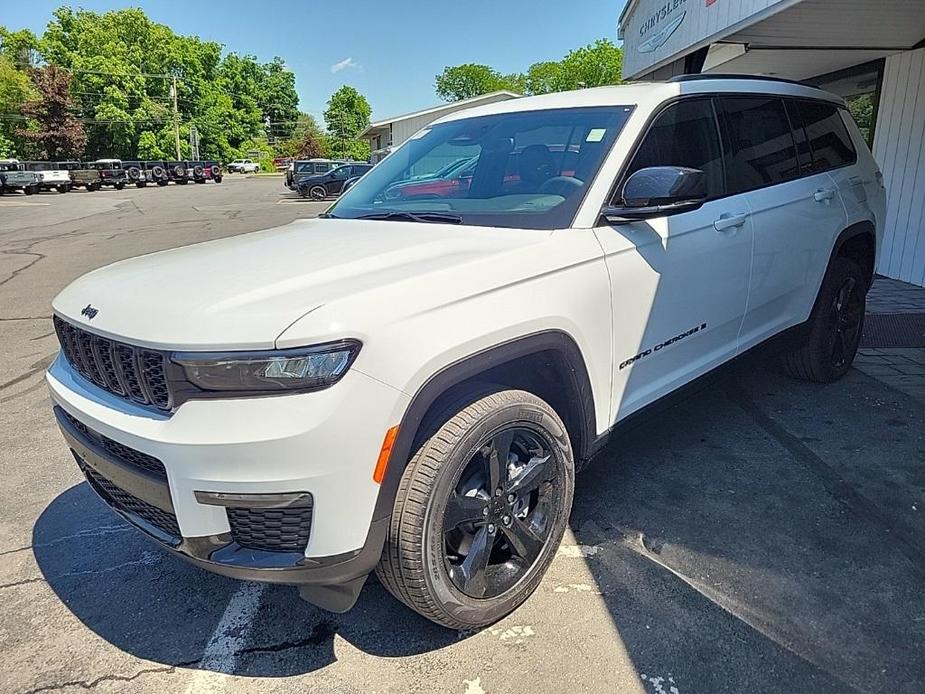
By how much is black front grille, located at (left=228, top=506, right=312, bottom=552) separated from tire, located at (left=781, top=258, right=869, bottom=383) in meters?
3.54

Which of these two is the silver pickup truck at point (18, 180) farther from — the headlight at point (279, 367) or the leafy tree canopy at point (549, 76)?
the headlight at point (279, 367)

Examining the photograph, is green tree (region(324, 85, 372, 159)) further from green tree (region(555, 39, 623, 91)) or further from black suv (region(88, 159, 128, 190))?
black suv (region(88, 159, 128, 190))

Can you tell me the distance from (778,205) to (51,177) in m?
43.9

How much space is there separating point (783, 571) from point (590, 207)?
165 cm

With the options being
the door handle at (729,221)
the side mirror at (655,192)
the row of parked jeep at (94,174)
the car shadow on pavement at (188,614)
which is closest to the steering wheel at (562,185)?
the side mirror at (655,192)

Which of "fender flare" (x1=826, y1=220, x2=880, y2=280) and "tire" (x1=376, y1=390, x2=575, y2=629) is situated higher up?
"fender flare" (x1=826, y1=220, x2=880, y2=280)

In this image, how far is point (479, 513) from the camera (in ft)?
Result: 7.50

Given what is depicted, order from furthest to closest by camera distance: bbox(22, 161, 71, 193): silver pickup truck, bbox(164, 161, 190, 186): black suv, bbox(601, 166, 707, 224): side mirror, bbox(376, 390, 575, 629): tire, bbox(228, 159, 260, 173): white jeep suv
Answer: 1. bbox(228, 159, 260, 173): white jeep suv
2. bbox(164, 161, 190, 186): black suv
3. bbox(22, 161, 71, 193): silver pickup truck
4. bbox(601, 166, 707, 224): side mirror
5. bbox(376, 390, 575, 629): tire

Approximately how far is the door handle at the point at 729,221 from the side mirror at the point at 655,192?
1.56 feet

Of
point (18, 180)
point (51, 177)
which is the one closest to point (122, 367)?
point (18, 180)

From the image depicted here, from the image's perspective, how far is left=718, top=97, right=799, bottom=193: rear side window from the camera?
3.47 meters

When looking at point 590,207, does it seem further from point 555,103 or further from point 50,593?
point 50,593

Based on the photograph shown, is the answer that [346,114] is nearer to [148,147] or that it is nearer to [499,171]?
[148,147]

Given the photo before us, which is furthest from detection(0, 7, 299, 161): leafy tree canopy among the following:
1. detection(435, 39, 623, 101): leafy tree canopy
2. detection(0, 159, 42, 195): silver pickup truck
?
detection(435, 39, 623, 101): leafy tree canopy
